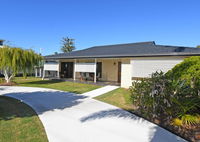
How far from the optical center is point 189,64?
7.39m

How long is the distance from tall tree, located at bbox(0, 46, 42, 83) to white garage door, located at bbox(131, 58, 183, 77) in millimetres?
10581

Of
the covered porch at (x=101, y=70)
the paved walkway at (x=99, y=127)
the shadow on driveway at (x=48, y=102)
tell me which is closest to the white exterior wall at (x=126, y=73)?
the covered porch at (x=101, y=70)

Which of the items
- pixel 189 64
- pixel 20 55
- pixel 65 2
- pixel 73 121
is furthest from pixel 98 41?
pixel 73 121

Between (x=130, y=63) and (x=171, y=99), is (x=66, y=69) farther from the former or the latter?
(x=171, y=99)

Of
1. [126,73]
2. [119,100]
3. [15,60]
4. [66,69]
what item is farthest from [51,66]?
[119,100]

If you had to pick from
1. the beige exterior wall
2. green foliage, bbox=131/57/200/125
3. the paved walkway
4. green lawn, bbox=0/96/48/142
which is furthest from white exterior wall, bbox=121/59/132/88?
green lawn, bbox=0/96/48/142

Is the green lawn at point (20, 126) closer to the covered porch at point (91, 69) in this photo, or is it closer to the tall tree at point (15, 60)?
the tall tree at point (15, 60)

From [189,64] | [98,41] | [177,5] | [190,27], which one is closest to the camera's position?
[189,64]

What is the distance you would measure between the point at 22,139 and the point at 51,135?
0.73 meters

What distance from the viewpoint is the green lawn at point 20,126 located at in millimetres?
3654

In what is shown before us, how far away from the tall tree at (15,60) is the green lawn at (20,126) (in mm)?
8560

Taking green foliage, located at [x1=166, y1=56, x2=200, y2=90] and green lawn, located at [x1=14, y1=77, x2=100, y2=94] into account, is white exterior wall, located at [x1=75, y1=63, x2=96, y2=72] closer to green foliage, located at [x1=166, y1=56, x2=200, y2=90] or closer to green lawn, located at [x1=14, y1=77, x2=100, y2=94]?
green lawn, located at [x1=14, y1=77, x2=100, y2=94]

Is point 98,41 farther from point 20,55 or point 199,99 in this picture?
point 199,99

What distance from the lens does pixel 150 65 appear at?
10734mm
